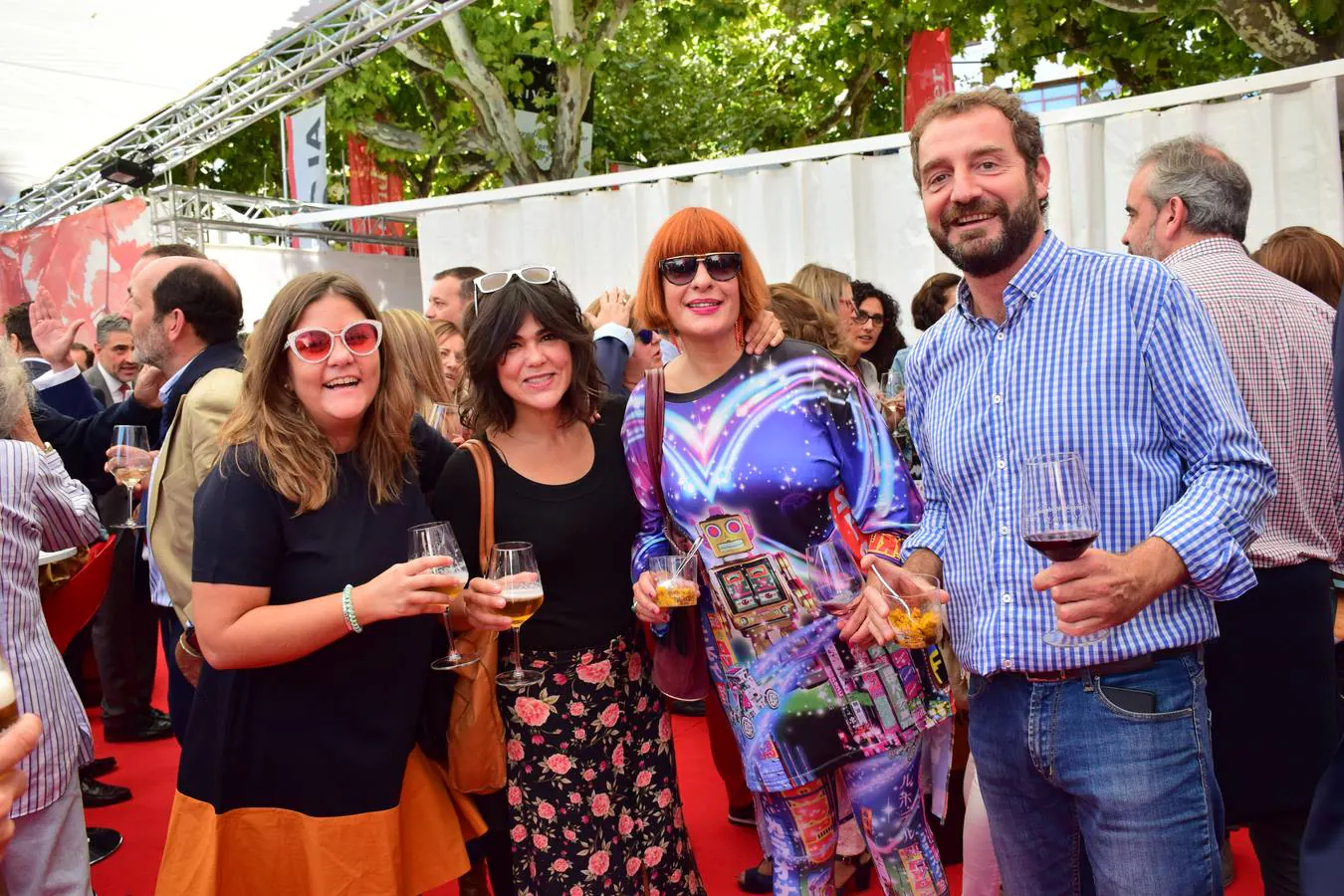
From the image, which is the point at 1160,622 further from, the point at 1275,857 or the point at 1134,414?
the point at 1275,857

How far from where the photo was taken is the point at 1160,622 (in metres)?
1.87

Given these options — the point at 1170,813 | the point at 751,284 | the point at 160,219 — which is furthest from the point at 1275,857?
the point at 160,219

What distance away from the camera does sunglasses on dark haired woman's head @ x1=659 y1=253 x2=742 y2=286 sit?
2756 millimetres

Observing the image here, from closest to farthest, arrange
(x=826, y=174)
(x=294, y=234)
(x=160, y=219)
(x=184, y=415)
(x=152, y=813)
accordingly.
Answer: (x=184, y=415)
(x=152, y=813)
(x=826, y=174)
(x=160, y=219)
(x=294, y=234)

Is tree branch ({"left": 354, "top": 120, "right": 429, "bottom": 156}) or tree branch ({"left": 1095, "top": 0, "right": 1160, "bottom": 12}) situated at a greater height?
tree branch ({"left": 354, "top": 120, "right": 429, "bottom": 156})

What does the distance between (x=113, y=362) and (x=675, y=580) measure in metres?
5.68

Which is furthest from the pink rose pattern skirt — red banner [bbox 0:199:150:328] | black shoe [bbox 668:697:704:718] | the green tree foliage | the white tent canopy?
red banner [bbox 0:199:150:328]

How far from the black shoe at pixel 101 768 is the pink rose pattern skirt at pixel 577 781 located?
3.45 m

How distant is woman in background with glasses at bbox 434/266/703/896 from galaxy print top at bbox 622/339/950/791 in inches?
6.9

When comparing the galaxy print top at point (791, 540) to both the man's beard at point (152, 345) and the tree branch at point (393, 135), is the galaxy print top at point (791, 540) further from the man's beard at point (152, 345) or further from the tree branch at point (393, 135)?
the tree branch at point (393, 135)

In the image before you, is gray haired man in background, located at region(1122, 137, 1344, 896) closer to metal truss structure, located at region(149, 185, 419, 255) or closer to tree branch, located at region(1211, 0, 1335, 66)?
tree branch, located at region(1211, 0, 1335, 66)

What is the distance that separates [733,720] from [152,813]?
10.9ft

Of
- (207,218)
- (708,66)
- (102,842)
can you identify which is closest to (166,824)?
(102,842)

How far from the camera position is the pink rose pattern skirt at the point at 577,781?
8.60 ft
